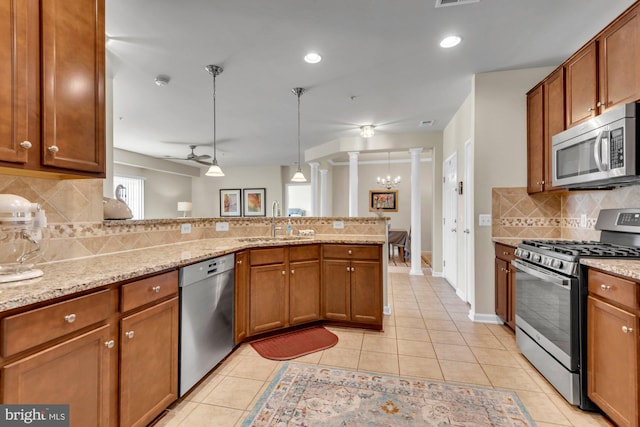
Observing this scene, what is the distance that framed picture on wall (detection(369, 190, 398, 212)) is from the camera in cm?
841

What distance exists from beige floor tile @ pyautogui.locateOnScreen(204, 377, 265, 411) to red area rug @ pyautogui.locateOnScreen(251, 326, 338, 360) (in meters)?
0.35

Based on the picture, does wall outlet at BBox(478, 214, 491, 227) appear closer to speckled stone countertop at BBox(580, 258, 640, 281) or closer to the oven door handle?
the oven door handle

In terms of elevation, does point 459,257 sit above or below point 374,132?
below

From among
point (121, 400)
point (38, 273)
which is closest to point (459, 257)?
point (121, 400)

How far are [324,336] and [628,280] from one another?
213 cm

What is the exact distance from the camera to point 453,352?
7.99 ft

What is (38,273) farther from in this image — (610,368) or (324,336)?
(610,368)

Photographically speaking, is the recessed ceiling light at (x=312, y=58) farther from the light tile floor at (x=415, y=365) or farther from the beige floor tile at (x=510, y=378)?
the beige floor tile at (x=510, y=378)

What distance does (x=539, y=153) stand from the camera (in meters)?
2.80

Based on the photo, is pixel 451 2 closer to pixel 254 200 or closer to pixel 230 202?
pixel 254 200

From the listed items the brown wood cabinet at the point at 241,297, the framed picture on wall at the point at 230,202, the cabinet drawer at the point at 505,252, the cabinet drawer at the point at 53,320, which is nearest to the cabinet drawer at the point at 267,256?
the brown wood cabinet at the point at 241,297

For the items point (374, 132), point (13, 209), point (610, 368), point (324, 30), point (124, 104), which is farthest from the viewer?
point (374, 132)

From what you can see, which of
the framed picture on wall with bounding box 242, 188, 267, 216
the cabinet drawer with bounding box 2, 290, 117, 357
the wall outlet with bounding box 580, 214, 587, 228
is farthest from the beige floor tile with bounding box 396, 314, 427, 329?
the framed picture on wall with bounding box 242, 188, 267, 216

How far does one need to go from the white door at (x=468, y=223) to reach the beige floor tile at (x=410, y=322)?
0.71 metres
